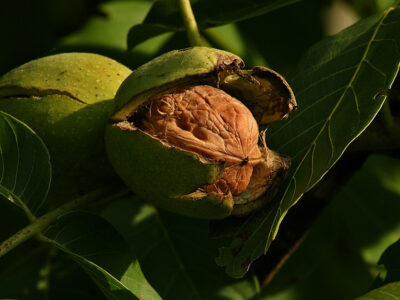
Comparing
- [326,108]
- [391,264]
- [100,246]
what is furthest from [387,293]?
[100,246]

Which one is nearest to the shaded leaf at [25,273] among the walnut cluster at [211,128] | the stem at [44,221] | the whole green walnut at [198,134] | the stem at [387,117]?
the stem at [44,221]

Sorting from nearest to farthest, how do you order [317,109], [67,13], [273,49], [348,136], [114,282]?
[114,282] < [348,136] < [317,109] < [273,49] < [67,13]

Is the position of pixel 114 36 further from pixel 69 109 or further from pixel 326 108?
pixel 326 108

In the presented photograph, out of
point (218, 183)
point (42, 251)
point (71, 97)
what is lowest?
point (42, 251)

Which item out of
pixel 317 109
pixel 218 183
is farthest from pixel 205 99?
pixel 317 109

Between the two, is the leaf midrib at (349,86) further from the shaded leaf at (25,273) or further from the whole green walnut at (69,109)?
the shaded leaf at (25,273)

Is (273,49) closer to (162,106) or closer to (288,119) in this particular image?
(288,119)
